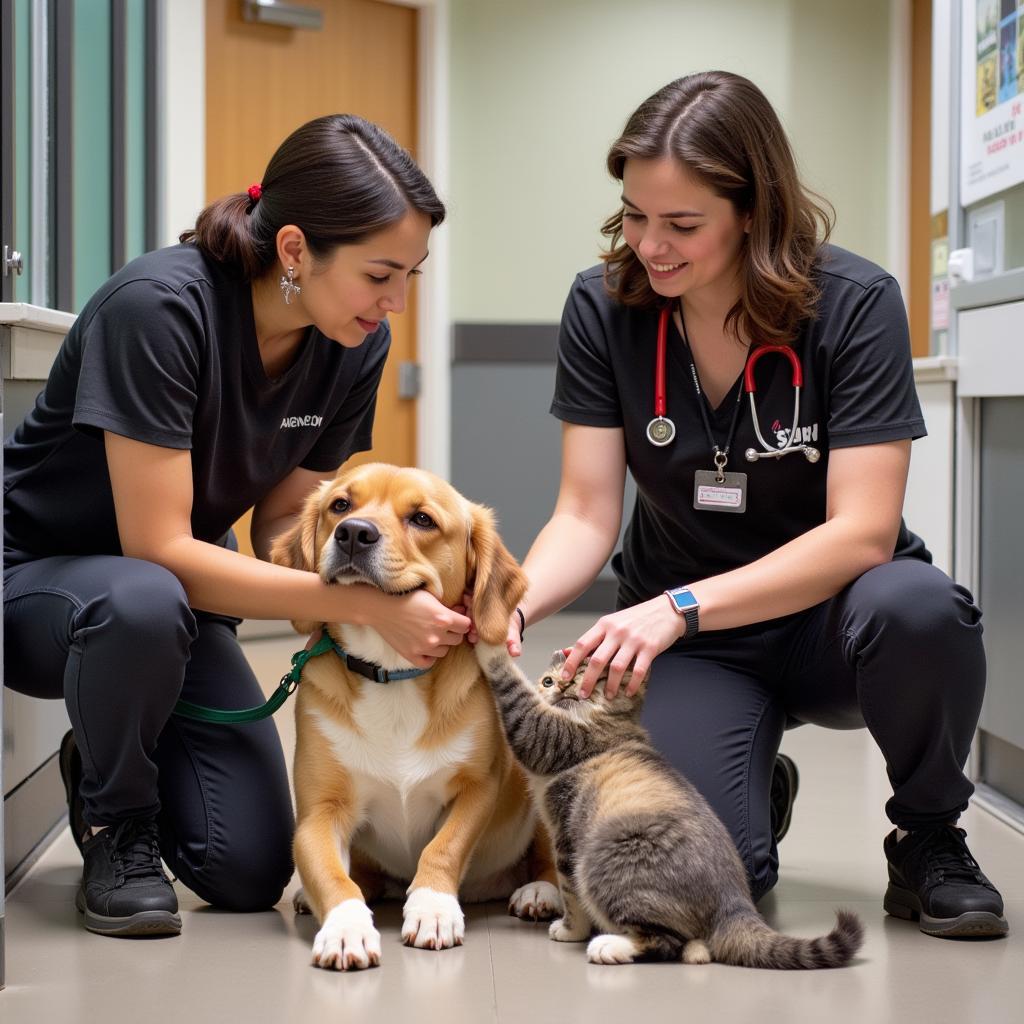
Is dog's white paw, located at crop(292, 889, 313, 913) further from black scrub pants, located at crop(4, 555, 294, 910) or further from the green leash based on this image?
the green leash

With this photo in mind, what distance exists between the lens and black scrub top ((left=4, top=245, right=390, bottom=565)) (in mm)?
1983

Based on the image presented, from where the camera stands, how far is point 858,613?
198 cm

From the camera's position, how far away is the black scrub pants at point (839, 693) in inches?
76.8

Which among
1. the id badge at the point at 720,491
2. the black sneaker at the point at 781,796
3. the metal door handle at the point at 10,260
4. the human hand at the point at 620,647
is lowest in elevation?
the black sneaker at the point at 781,796

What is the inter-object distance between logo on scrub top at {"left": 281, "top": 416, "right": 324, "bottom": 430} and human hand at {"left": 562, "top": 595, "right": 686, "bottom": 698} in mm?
669

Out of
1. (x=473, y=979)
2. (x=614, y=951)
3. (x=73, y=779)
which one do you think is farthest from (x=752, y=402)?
(x=73, y=779)

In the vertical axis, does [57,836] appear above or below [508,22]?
below

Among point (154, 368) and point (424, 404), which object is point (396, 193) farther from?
point (424, 404)

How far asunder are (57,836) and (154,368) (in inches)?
43.7

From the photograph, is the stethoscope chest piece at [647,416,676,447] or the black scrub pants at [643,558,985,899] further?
the stethoscope chest piece at [647,416,676,447]

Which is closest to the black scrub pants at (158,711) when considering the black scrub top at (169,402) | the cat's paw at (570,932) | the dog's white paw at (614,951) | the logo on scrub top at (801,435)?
the black scrub top at (169,402)

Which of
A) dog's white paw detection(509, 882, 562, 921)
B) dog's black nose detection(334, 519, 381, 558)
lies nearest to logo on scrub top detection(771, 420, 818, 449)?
dog's black nose detection(334, 519, 381, 558)

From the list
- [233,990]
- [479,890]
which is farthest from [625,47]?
[233,990]

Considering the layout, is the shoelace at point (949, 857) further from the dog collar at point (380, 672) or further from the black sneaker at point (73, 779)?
the black sneaker at point (73, 779)
